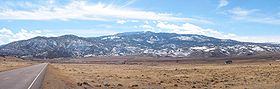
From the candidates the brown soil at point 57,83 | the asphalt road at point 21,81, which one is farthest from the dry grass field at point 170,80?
the asphalt road at point 21,81

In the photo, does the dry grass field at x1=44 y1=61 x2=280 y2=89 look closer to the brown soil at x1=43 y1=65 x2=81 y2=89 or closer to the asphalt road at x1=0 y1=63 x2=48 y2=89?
the brown soil at x1=43 y1=65 x2=81 y2=89

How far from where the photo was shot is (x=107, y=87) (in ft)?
132

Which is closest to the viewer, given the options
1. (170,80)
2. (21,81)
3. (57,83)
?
(57,83)

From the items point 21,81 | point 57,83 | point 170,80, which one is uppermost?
point 21,81

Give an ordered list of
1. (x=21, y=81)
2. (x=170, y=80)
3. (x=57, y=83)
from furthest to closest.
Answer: (x=170, y=80), (x=21, y=81), (x=57, y=83)

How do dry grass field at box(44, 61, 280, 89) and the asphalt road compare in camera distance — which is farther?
dry grass field at box(44, 61, 280, 89)

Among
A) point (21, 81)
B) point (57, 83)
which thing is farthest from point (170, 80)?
point (21, 81)

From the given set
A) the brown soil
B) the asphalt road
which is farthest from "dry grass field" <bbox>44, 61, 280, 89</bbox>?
the asphalt road

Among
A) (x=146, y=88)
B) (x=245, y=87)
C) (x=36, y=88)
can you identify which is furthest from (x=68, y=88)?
(x=245, y=87)

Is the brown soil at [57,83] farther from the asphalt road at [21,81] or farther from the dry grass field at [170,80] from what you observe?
the asphalt road at [21,81]

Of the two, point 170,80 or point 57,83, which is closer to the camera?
point 57,83

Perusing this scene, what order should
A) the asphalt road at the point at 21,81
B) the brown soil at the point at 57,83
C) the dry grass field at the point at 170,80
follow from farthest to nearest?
the dry grass field at the point at 170,80, the brown soil at the point at 57,83, the asphalt road at the point at 21,81

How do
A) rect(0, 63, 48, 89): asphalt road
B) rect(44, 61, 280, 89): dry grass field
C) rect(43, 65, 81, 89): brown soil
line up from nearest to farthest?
rect(0, 63, 48, 89): asphalt road
rect(43, 65, 81, 89): brown soil
rect(44, 61, 280, 89): dry grass field

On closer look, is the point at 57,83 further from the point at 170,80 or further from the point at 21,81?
the point at 170,80
